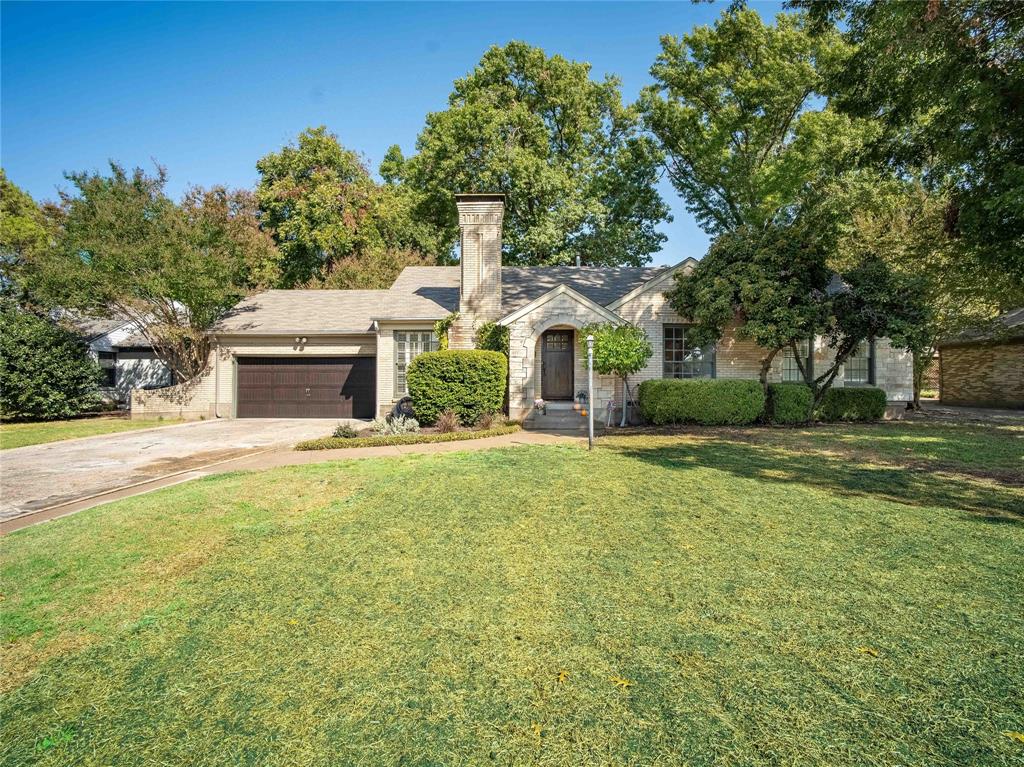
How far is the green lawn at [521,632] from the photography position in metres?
2.15

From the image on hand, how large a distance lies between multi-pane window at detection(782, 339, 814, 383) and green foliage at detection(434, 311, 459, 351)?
405 inches

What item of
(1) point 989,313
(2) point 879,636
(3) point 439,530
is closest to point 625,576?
(2) point 879,636

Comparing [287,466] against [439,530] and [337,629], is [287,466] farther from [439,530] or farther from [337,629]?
[337,629]

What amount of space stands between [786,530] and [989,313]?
17.8 metres

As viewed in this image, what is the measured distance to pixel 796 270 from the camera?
13109 millimetres

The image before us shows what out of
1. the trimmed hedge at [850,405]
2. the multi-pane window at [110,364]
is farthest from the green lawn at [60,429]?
the trimmed hedge at [850,405]

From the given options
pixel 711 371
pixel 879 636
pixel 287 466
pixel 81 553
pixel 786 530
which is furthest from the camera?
pixel 711 371

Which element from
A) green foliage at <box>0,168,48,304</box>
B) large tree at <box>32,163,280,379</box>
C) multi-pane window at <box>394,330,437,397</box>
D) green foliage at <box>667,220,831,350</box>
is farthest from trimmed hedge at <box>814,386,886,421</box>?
green foliage at <box>0,168,48,304</box>

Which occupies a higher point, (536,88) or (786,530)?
(536,88)

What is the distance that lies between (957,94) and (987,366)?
18284 mm

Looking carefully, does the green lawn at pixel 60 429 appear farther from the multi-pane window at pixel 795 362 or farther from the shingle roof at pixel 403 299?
the multi-pane window at pixel 795 362

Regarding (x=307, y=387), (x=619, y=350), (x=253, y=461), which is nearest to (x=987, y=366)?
(x=619, y=350)

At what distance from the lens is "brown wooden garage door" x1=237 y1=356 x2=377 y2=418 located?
1766 cm

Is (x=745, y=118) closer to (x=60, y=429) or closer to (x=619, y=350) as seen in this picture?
(x=619, y=350)
